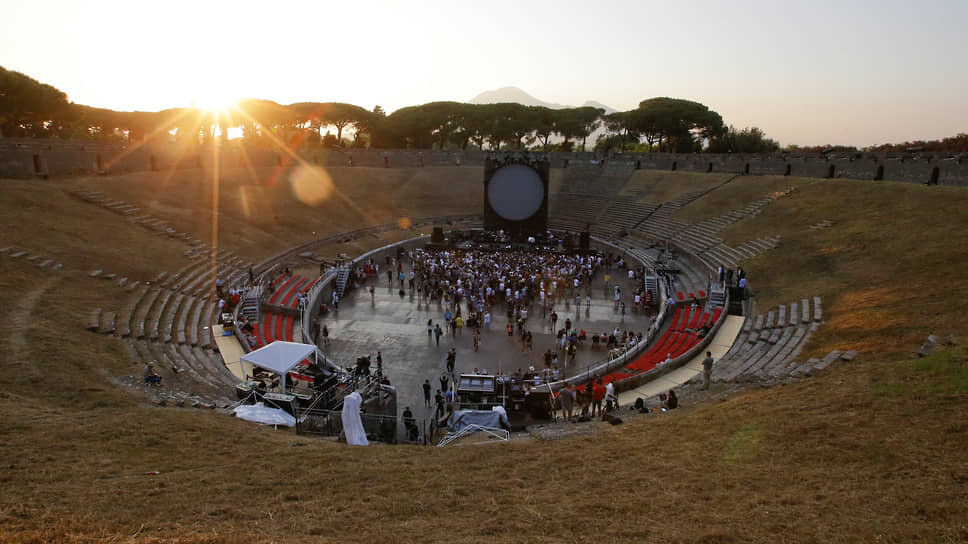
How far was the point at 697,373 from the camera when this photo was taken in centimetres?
1745

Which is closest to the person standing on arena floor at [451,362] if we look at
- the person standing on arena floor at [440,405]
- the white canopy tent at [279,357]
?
the person standing on arena floor at [440,405]

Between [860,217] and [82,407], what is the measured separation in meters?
33.9

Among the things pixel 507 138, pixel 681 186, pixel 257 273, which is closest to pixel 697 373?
pixel 257 273

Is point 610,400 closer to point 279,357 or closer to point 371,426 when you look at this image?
point 371,426

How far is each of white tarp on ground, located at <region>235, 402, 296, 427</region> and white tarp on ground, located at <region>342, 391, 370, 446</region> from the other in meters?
1.91

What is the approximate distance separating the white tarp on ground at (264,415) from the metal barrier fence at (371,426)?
12.3 inches

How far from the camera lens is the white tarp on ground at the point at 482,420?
42.4 feet

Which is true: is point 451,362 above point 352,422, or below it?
below

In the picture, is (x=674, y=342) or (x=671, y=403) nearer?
(x=671, y=403)

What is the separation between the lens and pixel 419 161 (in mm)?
68375

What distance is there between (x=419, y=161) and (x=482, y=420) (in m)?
58.7

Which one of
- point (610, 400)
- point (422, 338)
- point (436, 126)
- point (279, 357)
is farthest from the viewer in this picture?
point (436, 126)

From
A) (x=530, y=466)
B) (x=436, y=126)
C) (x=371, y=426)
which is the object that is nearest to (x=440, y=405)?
(x=371, y=426)

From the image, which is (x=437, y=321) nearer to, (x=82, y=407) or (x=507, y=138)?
(x=82, y=407)
